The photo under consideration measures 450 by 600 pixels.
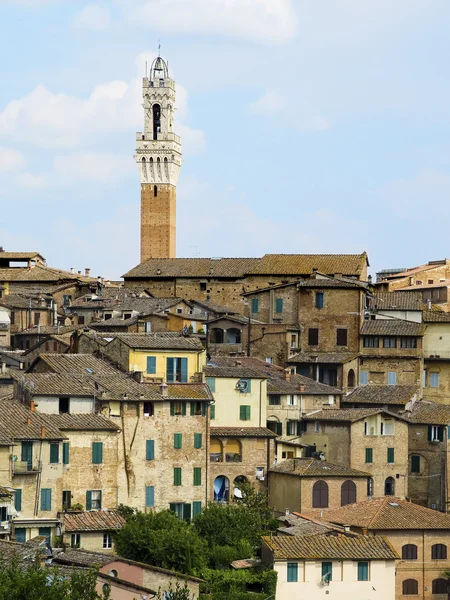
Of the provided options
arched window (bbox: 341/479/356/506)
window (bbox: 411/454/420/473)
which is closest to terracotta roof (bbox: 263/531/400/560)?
arched window (bbox: 341/479/356/506)

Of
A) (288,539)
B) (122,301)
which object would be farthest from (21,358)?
(288,539)

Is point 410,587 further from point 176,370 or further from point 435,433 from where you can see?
point 176,370

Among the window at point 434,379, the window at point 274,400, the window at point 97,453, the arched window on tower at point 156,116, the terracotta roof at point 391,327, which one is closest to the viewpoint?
the window at point 97,453

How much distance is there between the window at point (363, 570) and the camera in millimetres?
57656

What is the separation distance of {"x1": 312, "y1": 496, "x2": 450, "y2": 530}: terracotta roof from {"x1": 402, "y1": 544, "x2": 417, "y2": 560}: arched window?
0.78 metres

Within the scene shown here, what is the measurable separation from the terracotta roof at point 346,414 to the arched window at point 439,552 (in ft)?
27.3

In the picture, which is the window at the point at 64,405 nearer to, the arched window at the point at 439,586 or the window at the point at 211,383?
the window at the point at 211,383

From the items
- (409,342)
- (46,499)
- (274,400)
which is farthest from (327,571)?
(409,342)

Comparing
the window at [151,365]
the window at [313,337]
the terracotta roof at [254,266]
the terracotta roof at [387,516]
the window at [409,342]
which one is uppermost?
the terracotta roof at [254,266]

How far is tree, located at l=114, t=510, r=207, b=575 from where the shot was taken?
2226 inches

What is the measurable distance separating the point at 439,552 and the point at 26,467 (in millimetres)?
16041

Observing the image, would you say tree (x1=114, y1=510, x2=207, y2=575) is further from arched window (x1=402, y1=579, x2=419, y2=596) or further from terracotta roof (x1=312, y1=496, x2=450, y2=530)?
arched window (x1=402, y1=579, x2=419, y2=596)

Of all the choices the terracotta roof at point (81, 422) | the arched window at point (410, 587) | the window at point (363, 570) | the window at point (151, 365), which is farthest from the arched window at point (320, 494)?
the terracotta roof at point (81, 422)

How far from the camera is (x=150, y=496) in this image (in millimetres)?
63281
